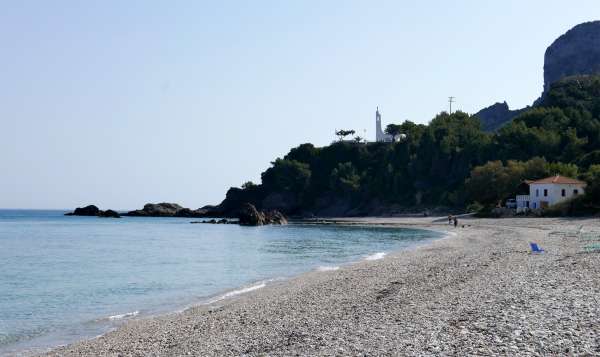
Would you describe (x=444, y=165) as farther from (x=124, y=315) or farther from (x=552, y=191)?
(x=124, y=315)

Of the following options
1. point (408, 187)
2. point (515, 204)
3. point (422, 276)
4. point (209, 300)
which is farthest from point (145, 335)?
point (408, 187)

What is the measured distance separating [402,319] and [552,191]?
6529 centimetres

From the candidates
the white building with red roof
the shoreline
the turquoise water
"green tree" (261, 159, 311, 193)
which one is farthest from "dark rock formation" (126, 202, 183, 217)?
the shoreline

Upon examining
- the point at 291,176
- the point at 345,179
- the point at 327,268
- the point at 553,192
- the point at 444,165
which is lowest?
the point at 327,268

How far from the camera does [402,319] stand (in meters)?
13.4

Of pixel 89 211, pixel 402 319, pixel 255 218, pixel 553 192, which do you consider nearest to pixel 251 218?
A: pixel 255 218

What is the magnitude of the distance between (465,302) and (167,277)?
60.6ft

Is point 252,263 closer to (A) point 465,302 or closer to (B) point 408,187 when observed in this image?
(A) point 465,302

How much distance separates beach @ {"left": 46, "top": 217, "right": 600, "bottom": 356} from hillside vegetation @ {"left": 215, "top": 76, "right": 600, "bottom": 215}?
50678 millimetres

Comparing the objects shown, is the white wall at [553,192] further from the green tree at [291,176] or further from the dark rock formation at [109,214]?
the dark rock formation at [109,214]

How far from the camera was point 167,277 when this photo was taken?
30031 millimetres

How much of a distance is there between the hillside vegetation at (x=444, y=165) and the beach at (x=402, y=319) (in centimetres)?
5068

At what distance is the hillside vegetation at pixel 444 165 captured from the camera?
8781 centimetres

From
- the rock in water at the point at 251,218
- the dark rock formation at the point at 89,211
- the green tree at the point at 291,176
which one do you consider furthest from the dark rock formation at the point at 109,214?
the rock in water at the point at 251,218
